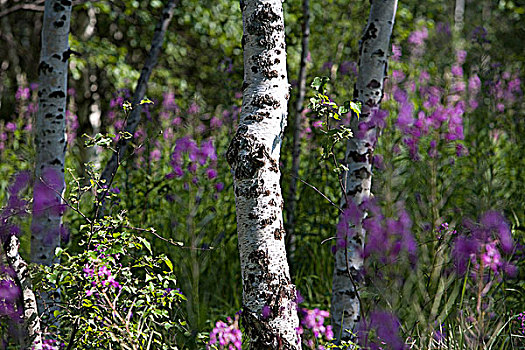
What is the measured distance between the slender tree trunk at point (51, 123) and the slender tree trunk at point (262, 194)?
145 cm

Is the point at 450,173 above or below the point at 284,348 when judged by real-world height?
above

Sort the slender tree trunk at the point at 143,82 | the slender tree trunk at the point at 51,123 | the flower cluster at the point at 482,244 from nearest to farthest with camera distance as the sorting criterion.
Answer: the flower cluster at the point at 482,244 < the slender tree trunk at the point at 51,123 < the slender tree trunk at the point at 143,82

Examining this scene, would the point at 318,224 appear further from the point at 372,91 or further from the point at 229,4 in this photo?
the point at 229,4

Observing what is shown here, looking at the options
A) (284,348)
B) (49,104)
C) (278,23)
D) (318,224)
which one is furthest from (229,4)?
(284,348)

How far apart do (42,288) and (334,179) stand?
278 cm

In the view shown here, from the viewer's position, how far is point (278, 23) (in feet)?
6.93

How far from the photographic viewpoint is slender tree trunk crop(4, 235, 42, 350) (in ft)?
7.34

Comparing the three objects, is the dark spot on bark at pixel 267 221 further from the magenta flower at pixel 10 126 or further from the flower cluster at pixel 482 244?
the magenta flower at pixel 10 126

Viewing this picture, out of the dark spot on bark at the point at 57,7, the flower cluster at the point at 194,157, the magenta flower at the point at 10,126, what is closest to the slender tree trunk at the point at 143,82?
the flower cluster at the point at 194,157

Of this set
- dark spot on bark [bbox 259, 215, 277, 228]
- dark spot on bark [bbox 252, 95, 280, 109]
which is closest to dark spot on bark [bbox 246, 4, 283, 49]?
dark spot on bark [bbox 252, 95, 280, 109]

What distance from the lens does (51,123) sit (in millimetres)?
3076

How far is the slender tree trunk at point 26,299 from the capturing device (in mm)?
2236

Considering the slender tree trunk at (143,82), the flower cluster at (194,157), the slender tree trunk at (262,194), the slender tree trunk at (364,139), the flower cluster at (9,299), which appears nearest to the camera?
the slender tree trunk at (262,194)

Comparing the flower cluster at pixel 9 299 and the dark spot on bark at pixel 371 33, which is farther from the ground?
the dark spot on bark at pixel 371 33
